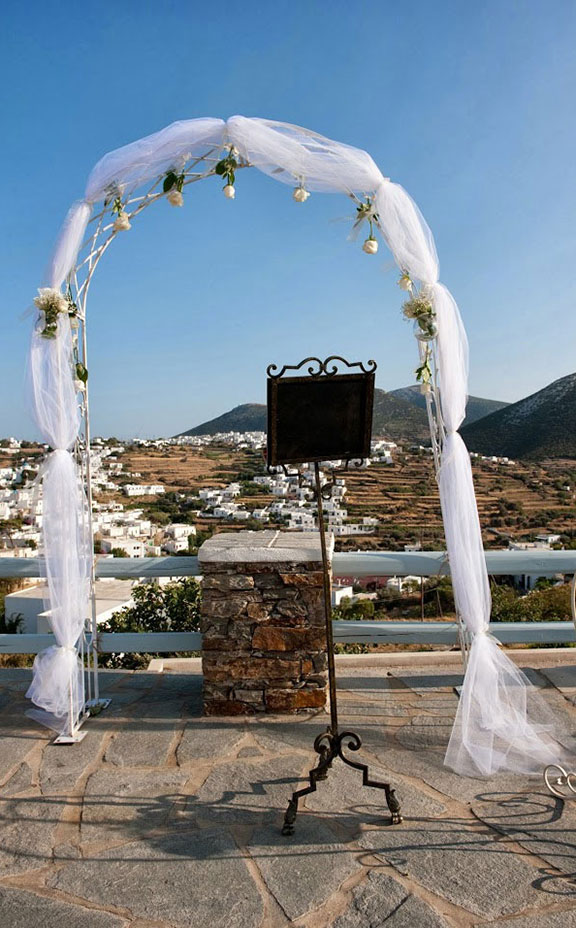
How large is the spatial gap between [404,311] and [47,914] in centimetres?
290

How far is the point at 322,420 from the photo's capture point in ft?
10.5

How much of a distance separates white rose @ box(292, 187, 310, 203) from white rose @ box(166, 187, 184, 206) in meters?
0.58

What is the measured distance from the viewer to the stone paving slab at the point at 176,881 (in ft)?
7.05

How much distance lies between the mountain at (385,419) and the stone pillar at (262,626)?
8.53 meters

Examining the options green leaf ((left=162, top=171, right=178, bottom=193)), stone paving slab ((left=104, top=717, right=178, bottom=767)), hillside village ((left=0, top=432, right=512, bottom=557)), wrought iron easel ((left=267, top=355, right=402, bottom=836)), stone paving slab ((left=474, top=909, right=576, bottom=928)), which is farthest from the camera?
hillside village ((left=0, top=432, right=512, bottom=557))

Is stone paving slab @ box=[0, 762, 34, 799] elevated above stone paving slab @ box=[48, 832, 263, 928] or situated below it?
above

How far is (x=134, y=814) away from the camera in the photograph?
2.75 meters

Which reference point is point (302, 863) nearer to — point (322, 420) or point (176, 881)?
point (176, 881)

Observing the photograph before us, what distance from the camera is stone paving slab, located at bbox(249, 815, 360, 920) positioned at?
7.25 ft

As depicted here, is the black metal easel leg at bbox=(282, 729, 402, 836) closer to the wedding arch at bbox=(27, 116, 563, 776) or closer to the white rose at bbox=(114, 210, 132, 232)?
the wedding arch at bbox=(27, 116, 563, 776)

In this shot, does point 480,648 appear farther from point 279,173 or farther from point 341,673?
point 279,173

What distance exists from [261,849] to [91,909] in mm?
628

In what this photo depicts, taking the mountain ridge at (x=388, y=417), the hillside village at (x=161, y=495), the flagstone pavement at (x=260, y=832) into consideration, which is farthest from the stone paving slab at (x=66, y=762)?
the mountain ridge at (x=388, y=417)

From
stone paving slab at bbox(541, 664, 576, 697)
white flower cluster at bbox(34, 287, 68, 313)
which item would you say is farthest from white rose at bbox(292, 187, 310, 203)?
stone paving slab at bbox(541, 664, 576, 697)
